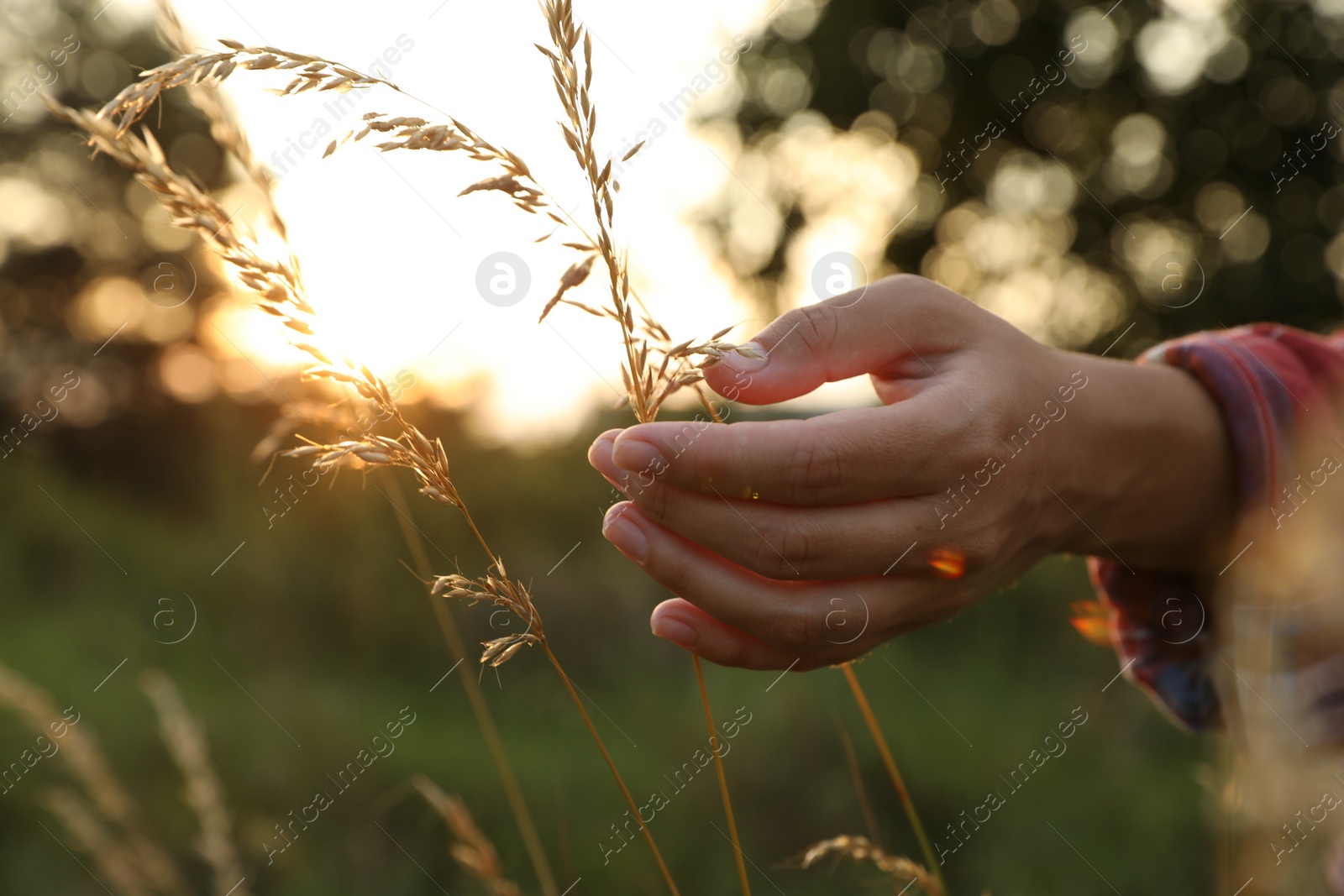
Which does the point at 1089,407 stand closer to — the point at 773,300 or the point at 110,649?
the point at 110,649

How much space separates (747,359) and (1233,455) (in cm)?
122

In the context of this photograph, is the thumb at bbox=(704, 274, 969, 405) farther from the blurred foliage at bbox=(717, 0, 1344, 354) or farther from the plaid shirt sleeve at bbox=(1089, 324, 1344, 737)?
the blurred foliage at bbox=(717, 0, 1344, 354)

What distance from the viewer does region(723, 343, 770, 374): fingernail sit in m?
1.10

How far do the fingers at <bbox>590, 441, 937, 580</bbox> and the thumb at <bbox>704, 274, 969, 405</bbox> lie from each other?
185mm

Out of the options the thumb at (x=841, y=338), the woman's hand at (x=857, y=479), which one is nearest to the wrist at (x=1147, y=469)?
the woman's hand at (x=857, y=479)

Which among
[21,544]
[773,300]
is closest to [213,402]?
[21,544]

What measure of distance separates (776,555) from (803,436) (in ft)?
0.60

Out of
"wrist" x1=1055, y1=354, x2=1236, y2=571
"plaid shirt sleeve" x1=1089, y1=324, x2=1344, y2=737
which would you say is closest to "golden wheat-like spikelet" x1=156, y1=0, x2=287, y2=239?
"wrist" x1=1055, y1=354, x2=1236, y2=571

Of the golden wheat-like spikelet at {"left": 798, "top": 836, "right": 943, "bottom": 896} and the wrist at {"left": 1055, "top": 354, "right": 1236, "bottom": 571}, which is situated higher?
the wrist at {"left": 1055, "top": 354, "right": 1236, "bottom": 571}

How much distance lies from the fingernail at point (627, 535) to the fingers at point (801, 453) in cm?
8

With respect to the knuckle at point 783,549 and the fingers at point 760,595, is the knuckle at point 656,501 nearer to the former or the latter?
the fingers at point 760,595

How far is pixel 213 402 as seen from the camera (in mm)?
11289

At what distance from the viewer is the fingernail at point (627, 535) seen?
3.82ft

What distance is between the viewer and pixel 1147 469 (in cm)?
156
